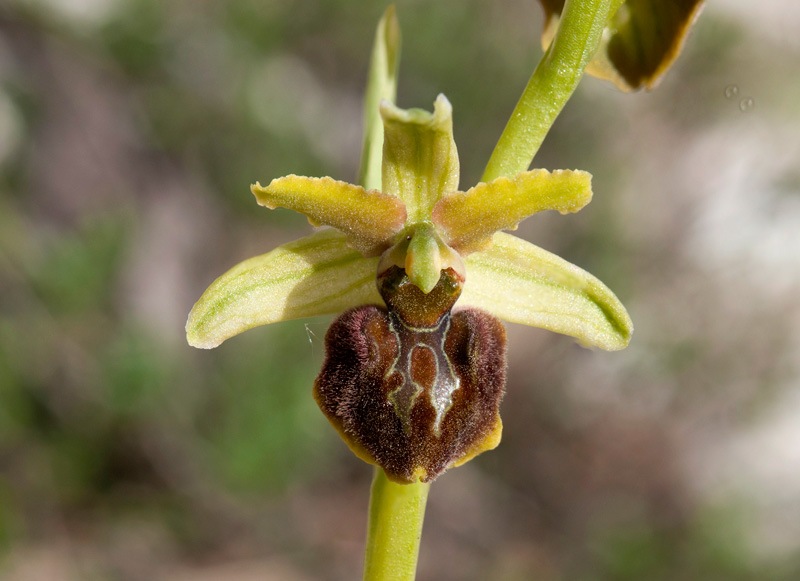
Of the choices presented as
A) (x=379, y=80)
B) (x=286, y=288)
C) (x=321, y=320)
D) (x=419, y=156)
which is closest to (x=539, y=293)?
(x=419, y=156)

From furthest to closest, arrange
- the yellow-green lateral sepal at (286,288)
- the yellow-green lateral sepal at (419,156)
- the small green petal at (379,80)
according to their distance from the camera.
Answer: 1. the small green petal at (379,80)
2. the yellow-green lateral sepal at (286,288)
3. the yellow-green lateral sepal at (419,156)

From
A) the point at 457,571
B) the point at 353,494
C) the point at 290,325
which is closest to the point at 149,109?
the point at 290,325

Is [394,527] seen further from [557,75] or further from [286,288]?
[557,75]

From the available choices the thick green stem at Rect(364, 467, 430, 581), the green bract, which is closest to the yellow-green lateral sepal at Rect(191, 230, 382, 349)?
the green bract

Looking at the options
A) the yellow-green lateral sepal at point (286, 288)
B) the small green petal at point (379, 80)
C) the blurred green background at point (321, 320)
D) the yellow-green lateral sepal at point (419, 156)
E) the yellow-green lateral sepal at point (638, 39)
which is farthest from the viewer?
the blurred green background at point (321, 320)

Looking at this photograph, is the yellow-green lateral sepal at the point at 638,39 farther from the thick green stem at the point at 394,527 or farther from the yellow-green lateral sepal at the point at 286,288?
the thick green stem at the point at 394,527

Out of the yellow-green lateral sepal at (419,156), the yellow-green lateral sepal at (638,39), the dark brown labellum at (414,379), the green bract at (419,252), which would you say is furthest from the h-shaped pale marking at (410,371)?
the yellow-green lateral sepal at (638,39)

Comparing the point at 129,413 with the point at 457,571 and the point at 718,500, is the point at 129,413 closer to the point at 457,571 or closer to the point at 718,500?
the point at 457,571
